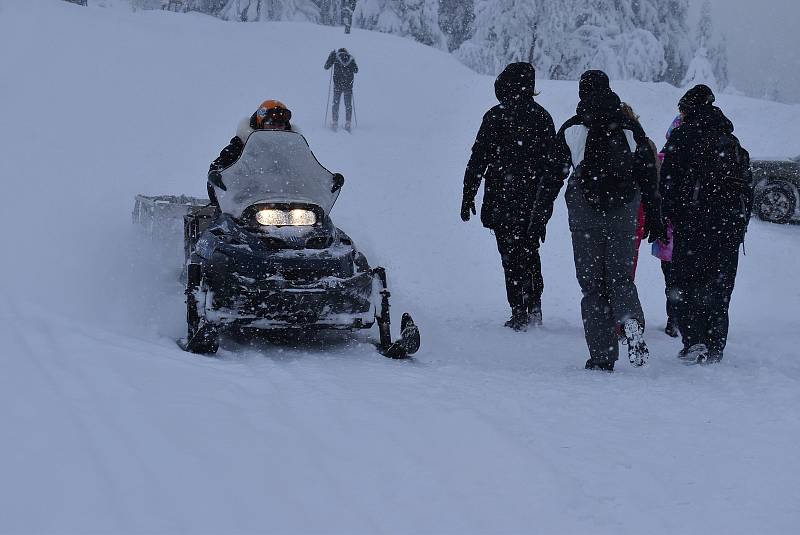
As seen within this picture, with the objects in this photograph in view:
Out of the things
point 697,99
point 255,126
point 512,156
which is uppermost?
point 697,99

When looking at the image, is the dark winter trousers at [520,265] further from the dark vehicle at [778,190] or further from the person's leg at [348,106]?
the person's leg at [348,106]

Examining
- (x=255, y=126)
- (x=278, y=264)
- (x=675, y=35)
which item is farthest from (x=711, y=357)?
(x=675, y=35)

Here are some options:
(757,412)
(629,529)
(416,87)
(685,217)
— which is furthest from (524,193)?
(416,87)

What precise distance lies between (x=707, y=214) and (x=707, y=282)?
20.6 inches

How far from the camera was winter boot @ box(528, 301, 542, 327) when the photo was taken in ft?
26.4

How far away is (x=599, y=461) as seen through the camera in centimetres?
366

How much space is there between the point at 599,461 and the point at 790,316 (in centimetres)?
674

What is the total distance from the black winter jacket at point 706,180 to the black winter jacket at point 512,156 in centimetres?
158

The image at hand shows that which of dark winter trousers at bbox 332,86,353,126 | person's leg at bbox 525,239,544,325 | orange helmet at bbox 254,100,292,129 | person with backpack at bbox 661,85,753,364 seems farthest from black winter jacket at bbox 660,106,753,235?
dark winter trousers at bbox 332,86,353,126

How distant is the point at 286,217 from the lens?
6863mm

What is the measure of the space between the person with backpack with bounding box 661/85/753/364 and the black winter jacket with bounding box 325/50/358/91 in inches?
625

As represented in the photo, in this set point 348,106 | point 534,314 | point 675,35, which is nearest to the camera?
point 534,314

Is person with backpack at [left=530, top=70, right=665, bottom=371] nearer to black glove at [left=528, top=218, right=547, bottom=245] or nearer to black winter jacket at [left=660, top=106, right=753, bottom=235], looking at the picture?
black winter jacket at [left=660, top=106, right=753, bottom=235]

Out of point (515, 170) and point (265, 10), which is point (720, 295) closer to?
point (515, 170)
